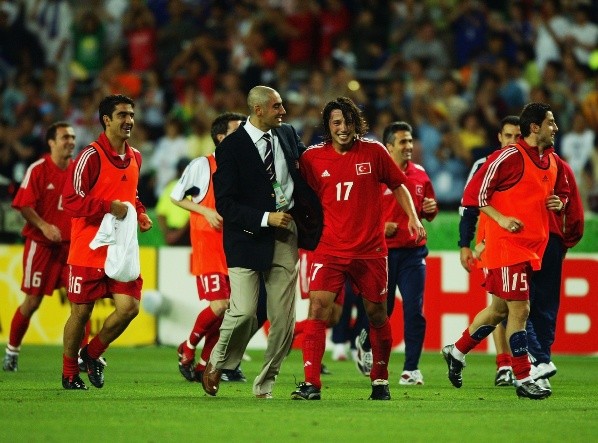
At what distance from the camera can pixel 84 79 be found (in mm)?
22828

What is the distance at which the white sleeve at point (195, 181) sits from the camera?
1225cm

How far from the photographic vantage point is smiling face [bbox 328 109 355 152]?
10.2 metres

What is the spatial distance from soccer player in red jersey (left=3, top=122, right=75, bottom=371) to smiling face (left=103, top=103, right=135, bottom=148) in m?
2.62

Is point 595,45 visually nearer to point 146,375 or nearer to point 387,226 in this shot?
point 387,226

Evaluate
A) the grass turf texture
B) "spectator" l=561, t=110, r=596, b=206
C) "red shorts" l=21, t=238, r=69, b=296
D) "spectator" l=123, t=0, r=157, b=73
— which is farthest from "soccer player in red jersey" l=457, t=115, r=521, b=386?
"spectator" l=123, t=0, r=157, b=73

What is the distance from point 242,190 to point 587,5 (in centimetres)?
1265

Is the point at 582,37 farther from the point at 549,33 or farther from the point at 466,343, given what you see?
the point at 466,343

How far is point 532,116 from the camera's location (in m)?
10.8

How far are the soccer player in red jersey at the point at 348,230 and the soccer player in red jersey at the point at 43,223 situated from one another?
14.0ft

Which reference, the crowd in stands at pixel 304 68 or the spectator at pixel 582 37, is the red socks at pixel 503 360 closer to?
the crowd in stands at pixel 304 68

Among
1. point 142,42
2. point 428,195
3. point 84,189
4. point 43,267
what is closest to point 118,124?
point 84,189

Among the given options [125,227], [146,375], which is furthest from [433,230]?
[125,227]

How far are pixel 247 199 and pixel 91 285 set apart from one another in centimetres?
186

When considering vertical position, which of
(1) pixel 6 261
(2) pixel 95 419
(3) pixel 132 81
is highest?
(3) pixel 132 81
